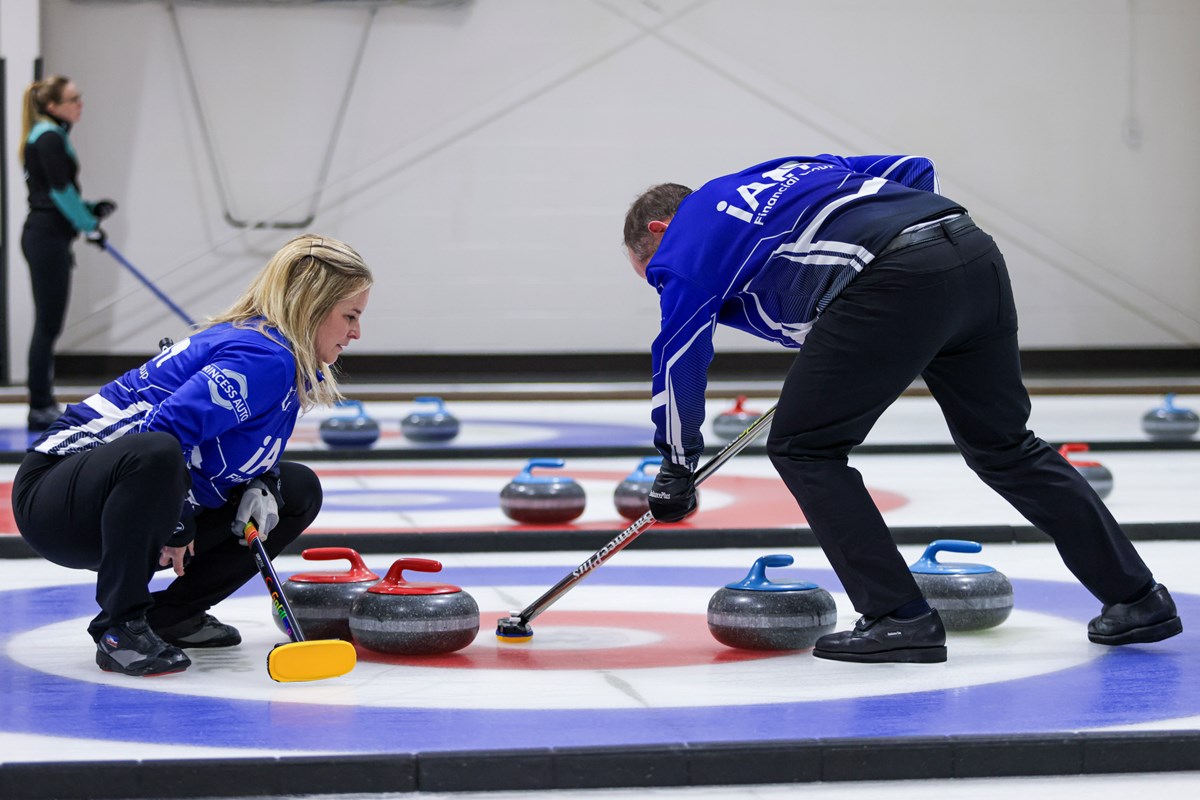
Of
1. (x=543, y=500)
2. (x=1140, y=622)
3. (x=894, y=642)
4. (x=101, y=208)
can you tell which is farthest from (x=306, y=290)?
(x=101, y=208)

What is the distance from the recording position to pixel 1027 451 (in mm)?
3217

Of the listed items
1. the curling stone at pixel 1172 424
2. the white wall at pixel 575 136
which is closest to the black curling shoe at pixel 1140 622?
the curling stone at pixel 1172 424

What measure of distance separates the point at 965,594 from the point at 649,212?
3.37ft

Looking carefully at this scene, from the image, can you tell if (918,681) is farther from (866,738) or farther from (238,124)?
(238,124)

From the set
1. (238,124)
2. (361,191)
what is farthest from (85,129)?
(361,191)

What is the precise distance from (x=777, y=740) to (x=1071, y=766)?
1.43 feet

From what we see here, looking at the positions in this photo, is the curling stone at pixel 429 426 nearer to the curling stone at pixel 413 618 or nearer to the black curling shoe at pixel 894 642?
the curling stone at pixel 413 618

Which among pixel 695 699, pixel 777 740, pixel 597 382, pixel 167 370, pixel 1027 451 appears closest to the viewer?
pixel 777 740

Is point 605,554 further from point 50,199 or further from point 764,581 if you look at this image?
point 50,199

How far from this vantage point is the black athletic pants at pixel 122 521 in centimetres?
283

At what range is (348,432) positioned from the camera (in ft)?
23.9

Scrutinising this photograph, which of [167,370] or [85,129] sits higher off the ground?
[167,370]

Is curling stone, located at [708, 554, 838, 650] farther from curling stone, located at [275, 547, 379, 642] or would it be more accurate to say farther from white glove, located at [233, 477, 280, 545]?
white glove, located at [233, 477, 280, 545]

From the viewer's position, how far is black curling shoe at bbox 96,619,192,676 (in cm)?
293
